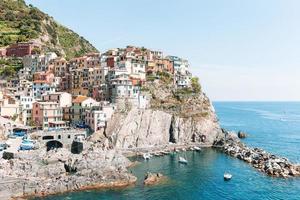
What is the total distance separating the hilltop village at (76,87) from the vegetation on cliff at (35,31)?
9.38 meters

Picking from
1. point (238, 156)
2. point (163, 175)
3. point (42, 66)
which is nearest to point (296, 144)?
point (238, 156)

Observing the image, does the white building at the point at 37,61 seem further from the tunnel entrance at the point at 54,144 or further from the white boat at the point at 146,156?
the white boat at the point at 146,156

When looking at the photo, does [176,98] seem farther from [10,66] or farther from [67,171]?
[10,66]

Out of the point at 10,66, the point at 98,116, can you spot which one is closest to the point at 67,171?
the point at 98,116

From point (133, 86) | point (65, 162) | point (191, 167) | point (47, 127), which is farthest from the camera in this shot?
point (133, 86)

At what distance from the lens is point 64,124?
86062mm

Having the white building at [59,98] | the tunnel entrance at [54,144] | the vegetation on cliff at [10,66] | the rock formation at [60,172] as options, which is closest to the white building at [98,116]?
the white building at [59,98]

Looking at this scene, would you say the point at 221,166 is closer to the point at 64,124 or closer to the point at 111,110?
the point at 111,110

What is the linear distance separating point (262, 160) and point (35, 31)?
8938 cm

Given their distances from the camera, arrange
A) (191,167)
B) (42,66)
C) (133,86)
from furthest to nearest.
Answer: (42,66) < (133,86) < (191,167)

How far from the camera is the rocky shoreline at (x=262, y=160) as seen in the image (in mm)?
72531

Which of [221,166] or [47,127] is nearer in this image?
[221,166]

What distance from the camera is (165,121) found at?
315 ft

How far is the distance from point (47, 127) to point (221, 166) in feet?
129
